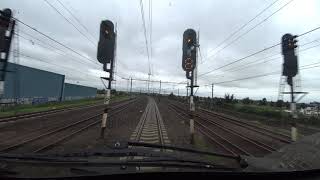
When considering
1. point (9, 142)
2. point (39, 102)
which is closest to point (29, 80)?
point (39, 102)

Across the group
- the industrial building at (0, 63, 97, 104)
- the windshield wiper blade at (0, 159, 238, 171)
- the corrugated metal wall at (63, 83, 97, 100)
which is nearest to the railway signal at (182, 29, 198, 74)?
the windshield wiper blade at (0, 159, 238, 171)

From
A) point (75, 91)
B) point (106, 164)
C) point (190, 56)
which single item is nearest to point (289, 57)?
point (190, 56)

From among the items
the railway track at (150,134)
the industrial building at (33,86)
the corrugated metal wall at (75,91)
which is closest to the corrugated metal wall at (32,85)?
the industrial building at (33,86)

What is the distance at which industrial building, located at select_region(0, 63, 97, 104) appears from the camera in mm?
41678

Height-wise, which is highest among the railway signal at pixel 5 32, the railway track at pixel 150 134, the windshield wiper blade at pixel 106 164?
the railway signal at pixel 5 32

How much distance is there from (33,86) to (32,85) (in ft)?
1.41

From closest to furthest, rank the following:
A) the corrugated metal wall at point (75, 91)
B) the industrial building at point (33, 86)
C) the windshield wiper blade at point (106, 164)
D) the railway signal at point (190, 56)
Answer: the windshield wiper blade at point (106, 164) → the railway signal at point (190, 56) → the industrial building at point (33, 86) → the corrugated metal wall at point (75, 91)

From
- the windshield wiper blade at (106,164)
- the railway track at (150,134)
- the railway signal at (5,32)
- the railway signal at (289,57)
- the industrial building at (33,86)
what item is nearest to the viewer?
the windshield wiper blade at (106,164)

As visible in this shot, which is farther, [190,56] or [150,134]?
[150,134]

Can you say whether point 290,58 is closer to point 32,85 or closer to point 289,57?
point 289,57

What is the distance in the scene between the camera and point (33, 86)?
50.1m

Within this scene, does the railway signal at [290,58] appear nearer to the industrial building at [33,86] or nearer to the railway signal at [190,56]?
the railway signal at [190,56]

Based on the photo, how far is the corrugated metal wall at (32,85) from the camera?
138ft

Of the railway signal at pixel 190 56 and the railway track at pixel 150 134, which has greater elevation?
the railway signal at pixel 190 56
